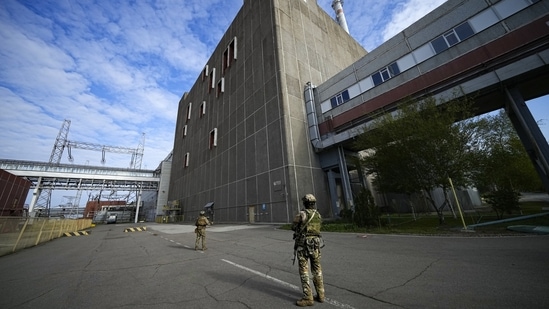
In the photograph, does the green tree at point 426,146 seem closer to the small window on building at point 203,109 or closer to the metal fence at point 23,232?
the metal fence at point 23,232

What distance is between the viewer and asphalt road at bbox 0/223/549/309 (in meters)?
3.49

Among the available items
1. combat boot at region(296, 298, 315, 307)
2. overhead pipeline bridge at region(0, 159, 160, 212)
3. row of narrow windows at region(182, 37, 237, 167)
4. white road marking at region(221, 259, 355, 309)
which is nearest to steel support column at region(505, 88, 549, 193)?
white road marking at region(221, 259, 355, 309)

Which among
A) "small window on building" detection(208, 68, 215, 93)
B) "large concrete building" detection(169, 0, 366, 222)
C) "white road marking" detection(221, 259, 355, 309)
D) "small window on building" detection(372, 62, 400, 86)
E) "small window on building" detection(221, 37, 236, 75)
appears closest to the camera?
"white road marking" detection(221, 259, 355, 309)

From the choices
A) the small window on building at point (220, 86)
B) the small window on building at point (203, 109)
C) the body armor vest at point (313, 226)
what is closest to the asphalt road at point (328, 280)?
the body armor vest at point (313, 226)

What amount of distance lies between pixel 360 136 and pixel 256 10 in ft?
75.9

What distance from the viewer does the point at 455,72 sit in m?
14.1

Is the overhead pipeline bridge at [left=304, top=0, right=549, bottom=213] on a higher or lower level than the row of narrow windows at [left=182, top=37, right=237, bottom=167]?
lower

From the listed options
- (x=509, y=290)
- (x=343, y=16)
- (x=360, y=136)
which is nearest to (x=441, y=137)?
(x=360, y=136)

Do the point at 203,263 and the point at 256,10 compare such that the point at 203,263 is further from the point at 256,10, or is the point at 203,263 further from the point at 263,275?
the point at 256,10

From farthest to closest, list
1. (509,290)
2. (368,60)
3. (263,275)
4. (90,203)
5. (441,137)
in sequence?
(90,203), (368,60), (441,137), (263,275), (509,290)

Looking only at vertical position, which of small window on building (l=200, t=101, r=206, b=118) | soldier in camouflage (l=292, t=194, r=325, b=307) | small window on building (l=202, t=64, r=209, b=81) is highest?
small window on building (l=202, t=64, r=209, b=81)

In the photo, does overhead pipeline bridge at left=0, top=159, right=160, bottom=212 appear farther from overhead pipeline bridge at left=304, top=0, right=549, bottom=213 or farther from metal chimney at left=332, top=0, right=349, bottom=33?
metal chimney at left=332, top=0, right=349, bottom=33

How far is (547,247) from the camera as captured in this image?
18.1 ft

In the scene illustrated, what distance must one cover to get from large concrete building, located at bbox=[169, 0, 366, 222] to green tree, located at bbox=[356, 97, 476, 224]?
26.0 ft
